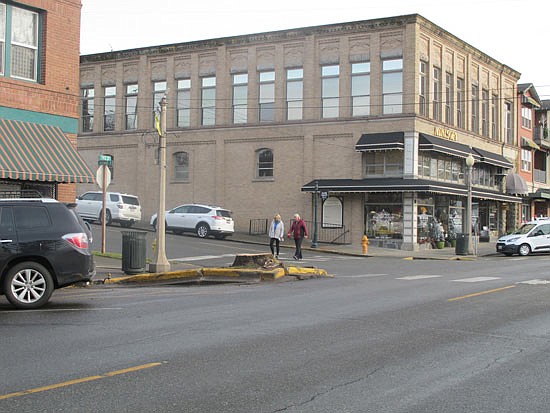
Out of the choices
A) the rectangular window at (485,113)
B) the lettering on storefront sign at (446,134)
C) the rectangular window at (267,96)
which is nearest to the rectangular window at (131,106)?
the rectangular window at (267,96)

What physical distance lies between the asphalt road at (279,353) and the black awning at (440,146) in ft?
72.1

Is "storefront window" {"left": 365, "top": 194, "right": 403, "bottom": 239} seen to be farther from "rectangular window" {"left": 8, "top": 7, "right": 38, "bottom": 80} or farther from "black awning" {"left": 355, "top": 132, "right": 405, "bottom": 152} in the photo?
"rectangular window" {"left": 8, "top": 7, "right": 38, "bottom": 80}

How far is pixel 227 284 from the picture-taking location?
656 inches

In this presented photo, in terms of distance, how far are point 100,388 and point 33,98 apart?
13.9m

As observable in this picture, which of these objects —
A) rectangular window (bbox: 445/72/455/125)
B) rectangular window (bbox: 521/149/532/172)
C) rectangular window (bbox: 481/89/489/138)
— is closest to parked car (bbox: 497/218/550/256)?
rectangular window (bbox: 445/72/455/125)

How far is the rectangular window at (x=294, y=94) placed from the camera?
37.8 meters

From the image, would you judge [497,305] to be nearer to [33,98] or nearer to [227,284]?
[227,284]

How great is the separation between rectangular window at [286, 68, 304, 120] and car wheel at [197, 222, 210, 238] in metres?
8.86

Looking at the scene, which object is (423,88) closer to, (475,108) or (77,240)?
(475,108)

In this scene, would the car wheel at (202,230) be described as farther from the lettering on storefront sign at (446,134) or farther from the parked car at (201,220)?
the lettering on storefront sign at (446,134)

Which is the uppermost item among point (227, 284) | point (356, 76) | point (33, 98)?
point (356, 76)

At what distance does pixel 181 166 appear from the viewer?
137ft

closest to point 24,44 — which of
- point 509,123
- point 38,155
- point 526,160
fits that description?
point 38,155

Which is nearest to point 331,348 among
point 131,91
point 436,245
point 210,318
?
point 210,318
